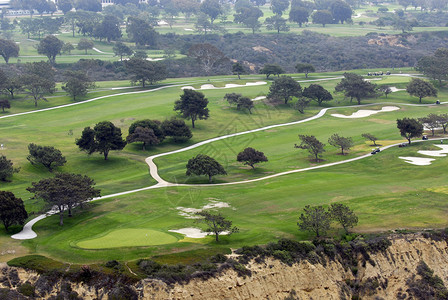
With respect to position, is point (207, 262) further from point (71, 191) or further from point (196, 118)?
point (196, 118)

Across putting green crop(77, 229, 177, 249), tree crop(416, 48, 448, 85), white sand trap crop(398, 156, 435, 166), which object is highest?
tree crop(416, 48, 448, 85)

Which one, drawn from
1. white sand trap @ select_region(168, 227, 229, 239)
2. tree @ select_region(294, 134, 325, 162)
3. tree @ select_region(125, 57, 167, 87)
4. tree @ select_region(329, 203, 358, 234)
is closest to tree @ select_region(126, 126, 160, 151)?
tree @ select_region(294, 134, 325, 162)

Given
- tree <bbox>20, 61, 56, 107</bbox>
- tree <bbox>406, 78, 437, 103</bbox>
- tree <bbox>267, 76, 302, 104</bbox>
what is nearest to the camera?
tree <bbox>20, 61, 56, 107</bbox>

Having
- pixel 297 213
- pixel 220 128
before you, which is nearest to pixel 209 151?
pixel 220 128

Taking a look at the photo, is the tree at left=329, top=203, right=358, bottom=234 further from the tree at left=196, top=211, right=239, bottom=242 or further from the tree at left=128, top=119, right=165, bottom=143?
the tree at left=128, top=119, right=165, bottom=143

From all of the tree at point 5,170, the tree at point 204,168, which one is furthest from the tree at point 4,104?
the tree at point 204,168

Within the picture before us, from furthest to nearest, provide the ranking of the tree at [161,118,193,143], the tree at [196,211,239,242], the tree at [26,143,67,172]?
the tree at [161,118,193,143] < the tree at [26,143,67,172] < the tree at [196,211,239,242]
